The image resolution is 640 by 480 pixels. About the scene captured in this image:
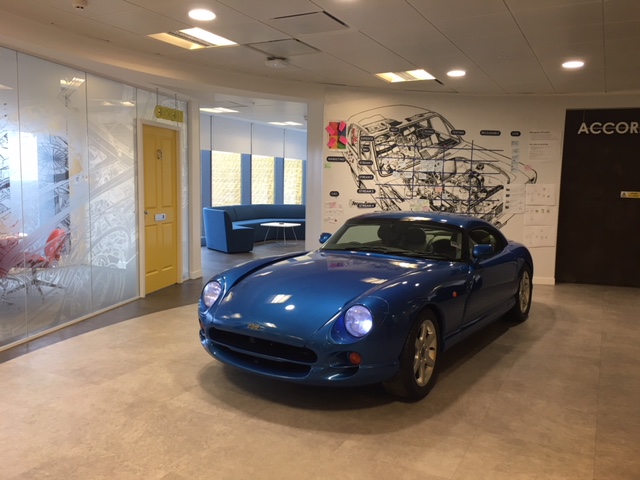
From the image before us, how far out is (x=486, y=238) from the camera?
4746 millimetres

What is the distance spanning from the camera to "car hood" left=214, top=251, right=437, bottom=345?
9.91 ft

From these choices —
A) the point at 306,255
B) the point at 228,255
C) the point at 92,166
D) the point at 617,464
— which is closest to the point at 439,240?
the point at 306,255

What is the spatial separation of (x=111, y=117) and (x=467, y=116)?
482cm

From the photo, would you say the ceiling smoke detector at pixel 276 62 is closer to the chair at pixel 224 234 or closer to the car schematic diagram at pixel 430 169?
the car schematic diagram at pixel 430 169

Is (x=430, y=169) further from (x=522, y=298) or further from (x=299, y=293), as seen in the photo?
(x=299, y=293)

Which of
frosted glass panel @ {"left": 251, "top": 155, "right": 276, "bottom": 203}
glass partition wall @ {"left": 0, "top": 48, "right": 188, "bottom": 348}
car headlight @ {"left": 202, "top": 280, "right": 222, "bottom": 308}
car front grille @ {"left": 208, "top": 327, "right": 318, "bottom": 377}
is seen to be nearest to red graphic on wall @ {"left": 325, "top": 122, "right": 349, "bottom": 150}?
glass partition wall @ {"left": 0, "top": 48, "right": 188, "bottom": 348}

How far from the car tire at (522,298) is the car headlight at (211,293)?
9.95ft

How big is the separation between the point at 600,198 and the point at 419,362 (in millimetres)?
5550

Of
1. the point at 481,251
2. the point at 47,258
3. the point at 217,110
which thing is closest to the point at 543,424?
the point at 481,251

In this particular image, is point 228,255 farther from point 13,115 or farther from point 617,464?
point 617,464

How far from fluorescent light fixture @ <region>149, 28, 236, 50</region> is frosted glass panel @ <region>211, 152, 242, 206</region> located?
23.0ft

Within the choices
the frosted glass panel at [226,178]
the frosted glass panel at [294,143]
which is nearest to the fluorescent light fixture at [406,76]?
the frosted glass panel at [226,178]

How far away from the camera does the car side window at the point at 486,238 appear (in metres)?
4.34

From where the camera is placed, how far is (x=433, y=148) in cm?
751
